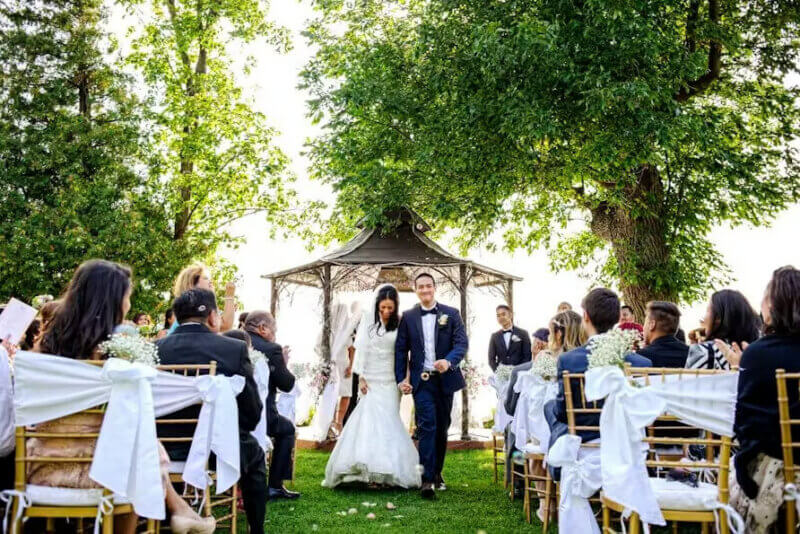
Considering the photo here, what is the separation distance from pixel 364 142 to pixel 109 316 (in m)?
10.2

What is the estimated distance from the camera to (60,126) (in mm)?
18656

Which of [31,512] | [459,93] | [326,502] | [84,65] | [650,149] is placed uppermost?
[84,65]

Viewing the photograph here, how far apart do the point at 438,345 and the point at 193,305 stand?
3220 millimetres

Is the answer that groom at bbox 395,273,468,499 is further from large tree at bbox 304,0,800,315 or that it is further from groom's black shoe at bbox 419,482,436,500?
large tree at bbox 304,0,800,315

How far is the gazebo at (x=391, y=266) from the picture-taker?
39.0ft

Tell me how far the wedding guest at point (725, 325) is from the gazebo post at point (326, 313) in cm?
738

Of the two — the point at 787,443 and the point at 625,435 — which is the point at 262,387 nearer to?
the point at 625,435

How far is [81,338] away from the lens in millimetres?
3826

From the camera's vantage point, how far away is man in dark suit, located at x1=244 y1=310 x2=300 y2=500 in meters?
6.50

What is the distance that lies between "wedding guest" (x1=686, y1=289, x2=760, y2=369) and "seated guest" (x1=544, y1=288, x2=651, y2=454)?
0.60 metres

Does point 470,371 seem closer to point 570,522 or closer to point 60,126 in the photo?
point 570,522

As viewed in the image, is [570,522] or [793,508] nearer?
[793,508]

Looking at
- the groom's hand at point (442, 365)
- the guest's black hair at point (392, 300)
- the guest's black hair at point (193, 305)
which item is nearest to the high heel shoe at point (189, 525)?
the guest's black hair at point (193, 305)

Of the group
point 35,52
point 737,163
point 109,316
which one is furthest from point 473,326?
point 35,52
